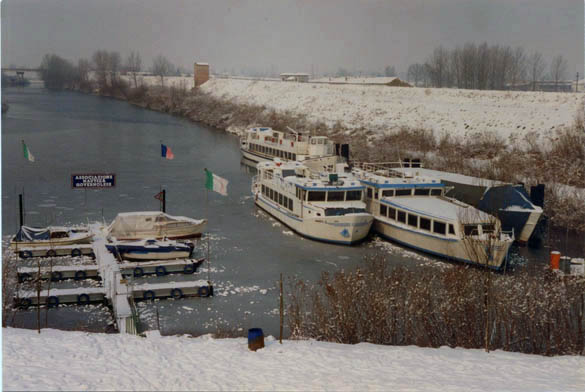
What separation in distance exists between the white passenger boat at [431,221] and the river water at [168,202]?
0.35 metres

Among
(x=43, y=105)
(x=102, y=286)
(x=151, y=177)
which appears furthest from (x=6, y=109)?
(x=102, y=286)

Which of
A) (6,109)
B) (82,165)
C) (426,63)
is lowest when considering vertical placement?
(82,165)

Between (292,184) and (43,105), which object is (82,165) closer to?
(292,184)

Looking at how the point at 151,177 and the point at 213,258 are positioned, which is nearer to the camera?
the point at 213,258

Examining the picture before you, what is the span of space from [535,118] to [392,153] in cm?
496

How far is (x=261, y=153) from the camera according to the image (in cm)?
2142

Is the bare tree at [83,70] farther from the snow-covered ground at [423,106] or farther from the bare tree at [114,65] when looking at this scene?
the snow-covered ground at [423,106]

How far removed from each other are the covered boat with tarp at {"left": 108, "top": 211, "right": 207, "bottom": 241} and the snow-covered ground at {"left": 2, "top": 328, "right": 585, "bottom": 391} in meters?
4.75

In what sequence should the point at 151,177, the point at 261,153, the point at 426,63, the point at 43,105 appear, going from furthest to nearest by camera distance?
the point at 426,63 → the point at 43,105 → the point at 261,153 → the point at 151,177

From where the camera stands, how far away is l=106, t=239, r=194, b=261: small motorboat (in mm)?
9711

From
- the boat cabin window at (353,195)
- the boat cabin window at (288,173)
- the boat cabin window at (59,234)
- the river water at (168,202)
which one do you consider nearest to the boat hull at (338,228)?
the river water at (168,202)

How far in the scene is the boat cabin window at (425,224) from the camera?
10444 millimetres

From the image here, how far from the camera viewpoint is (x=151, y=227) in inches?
421

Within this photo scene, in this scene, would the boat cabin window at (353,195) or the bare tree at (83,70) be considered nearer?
the boat cabin window at (353,195)
